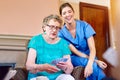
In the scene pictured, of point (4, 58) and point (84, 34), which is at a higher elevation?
point (84, 34)

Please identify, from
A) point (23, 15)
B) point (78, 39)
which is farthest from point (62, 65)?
point (23, 15)

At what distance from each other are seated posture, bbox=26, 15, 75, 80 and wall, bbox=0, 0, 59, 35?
1.02 metres

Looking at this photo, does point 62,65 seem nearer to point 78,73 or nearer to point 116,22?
point 78,73

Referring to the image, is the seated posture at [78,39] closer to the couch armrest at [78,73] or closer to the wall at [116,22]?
the couch armrest at [78,73]

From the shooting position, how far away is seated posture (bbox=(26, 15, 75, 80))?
161 centimetres

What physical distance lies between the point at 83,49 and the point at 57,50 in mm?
420

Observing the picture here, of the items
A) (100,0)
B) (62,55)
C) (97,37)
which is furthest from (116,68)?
(62,55)

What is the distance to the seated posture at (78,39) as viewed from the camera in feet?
6.42

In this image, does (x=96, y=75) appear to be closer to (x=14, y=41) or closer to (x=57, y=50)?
(x=57, y=50)

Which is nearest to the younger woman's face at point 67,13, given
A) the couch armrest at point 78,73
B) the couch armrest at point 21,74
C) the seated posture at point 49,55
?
the seated posture at point 49,55

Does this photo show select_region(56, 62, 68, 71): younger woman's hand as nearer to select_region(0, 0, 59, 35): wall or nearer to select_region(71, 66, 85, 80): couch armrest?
select_region(71, 66, 85, 80): couch armrest

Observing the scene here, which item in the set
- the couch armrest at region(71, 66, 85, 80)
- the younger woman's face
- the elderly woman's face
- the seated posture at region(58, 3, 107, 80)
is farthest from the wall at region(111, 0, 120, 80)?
the elderly woman's face

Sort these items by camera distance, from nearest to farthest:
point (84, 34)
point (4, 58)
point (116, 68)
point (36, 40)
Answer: point (36, 40)
point (84, 34)
point (4, 58)
point (116, 68)

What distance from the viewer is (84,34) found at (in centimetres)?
208
